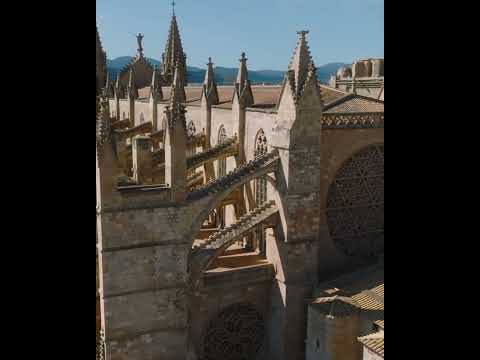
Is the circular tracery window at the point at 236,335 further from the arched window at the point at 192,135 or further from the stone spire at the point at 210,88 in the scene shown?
the stone spire at the point at 210,88

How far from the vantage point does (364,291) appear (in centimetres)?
1472

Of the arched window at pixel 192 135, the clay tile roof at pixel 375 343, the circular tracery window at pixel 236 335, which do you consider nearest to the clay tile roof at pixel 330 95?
the arched window at pixel 192 135

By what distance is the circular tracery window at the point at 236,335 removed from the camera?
52.2 feet

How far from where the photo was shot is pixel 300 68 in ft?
49.3

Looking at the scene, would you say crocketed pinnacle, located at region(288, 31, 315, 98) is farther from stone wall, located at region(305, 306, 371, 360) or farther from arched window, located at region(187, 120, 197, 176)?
arched window, located at region(187, 120, 197, 176)

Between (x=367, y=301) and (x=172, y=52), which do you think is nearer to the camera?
(x=367, y=301)

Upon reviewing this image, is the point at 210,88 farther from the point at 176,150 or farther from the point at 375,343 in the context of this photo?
the point at 375,343

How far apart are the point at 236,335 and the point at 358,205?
6395mm

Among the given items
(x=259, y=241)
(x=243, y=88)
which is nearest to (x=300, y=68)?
(x=243, y=88)

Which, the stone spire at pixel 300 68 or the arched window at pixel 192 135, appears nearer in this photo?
the stone spire at pixel 300 68

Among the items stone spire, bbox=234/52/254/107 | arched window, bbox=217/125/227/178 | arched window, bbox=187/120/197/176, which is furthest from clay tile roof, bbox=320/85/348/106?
arched window, bbox=187/120/197/176

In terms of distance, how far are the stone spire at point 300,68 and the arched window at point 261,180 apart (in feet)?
10.9
